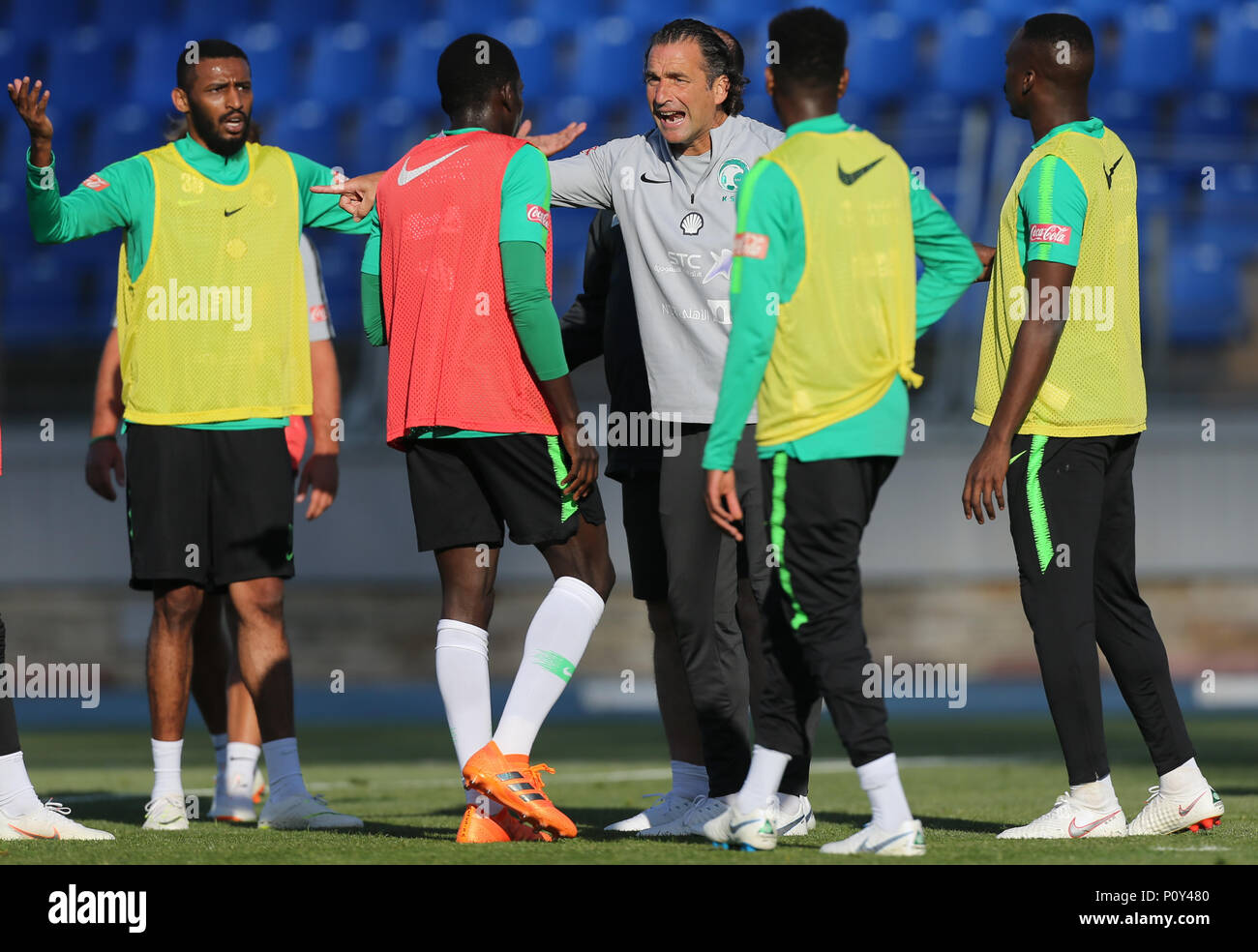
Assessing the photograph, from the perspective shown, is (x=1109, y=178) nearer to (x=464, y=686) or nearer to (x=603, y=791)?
(x=464, y=686)

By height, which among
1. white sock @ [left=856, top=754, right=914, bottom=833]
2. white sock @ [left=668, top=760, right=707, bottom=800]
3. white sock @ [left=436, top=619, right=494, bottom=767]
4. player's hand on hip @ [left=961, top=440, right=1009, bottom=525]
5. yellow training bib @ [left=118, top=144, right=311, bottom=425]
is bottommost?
white sock @ [left=668, top=760, right=707, bottom=800]

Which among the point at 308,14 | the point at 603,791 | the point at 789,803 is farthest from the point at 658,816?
the point at 308,14

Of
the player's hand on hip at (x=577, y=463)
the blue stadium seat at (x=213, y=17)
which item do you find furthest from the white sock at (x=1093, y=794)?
the blue stadium seat at (x=213, y=17)

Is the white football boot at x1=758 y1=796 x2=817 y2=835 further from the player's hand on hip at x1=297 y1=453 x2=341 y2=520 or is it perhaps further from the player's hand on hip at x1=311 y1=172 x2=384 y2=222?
the player's hand on hip at x1=311 y1=172 x2=384 y2=222

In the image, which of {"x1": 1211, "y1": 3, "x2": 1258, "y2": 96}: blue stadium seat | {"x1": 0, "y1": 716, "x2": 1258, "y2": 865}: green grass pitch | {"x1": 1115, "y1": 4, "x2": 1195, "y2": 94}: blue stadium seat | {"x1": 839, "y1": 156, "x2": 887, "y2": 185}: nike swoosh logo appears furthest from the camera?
{"x1": 1115, "y1": 4, "x2": 1195, "y2": 94}: blue stadium seat

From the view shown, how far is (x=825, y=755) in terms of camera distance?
28.2 feet

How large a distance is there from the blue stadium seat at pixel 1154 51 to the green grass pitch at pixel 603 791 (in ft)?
20.8

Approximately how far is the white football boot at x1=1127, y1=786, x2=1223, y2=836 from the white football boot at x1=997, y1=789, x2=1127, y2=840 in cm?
20

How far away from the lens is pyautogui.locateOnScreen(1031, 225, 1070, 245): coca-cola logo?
4.42 m

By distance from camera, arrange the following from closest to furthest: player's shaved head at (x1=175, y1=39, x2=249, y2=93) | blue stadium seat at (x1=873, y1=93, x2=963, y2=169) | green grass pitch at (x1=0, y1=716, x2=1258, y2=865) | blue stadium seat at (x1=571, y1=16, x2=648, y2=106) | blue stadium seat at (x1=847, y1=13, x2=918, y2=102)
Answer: green grass pitch at (x1=0, y1=716, x2=1258, y2=865) → player's shaved head at (x1=175, y1=39, x2=249, y2=93) → blue stadium seat at (x1=873, y1=93, x2=963, y2=169) → blue stadium seat at (x1=847, y1=13, x2=918, y2=102) → blue stadium seat at (x1=571, y1=16, x2=648, y2=106)

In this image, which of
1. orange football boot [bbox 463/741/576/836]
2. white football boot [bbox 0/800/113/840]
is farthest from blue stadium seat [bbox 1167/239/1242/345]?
white football boot [bbox 0/800/113/840]

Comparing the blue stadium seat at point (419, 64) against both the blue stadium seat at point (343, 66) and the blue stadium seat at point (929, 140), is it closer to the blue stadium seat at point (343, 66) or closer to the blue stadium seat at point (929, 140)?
the blue stadium seat at point (343, 66)
